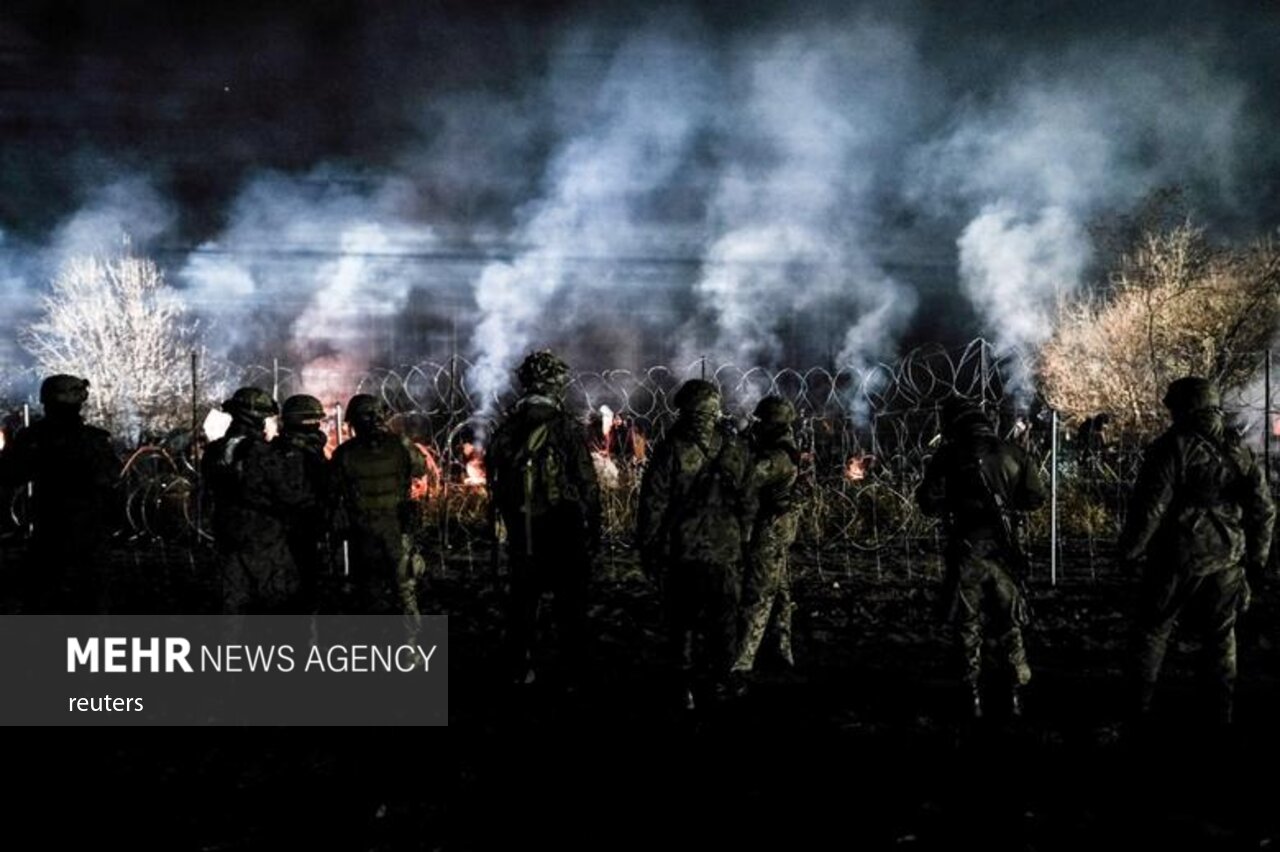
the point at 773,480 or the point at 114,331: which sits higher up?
the point at 114,331

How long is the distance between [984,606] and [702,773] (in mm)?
1776

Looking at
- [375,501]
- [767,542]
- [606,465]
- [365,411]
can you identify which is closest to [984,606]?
[767,542]

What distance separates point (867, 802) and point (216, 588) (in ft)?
24.3

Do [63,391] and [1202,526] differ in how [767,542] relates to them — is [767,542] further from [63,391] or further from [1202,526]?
[63,391]

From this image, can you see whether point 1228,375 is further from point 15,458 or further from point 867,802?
point 15,458

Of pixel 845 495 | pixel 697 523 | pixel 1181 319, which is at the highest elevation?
pixel 1181 319

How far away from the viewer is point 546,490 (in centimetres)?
550

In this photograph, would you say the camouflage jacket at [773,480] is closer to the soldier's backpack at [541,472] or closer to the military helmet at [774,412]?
the military helmet at [774,412]

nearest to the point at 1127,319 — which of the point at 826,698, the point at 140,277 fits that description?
the point at 826,698

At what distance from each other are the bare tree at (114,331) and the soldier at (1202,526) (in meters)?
33.9

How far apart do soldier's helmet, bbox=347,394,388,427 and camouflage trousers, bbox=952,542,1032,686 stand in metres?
3.61

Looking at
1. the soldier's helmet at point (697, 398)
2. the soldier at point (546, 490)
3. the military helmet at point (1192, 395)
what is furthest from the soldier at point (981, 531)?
the soldier at point (546, 490)

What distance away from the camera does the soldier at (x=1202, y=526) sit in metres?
4.66

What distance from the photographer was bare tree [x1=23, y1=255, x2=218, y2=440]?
113ft
